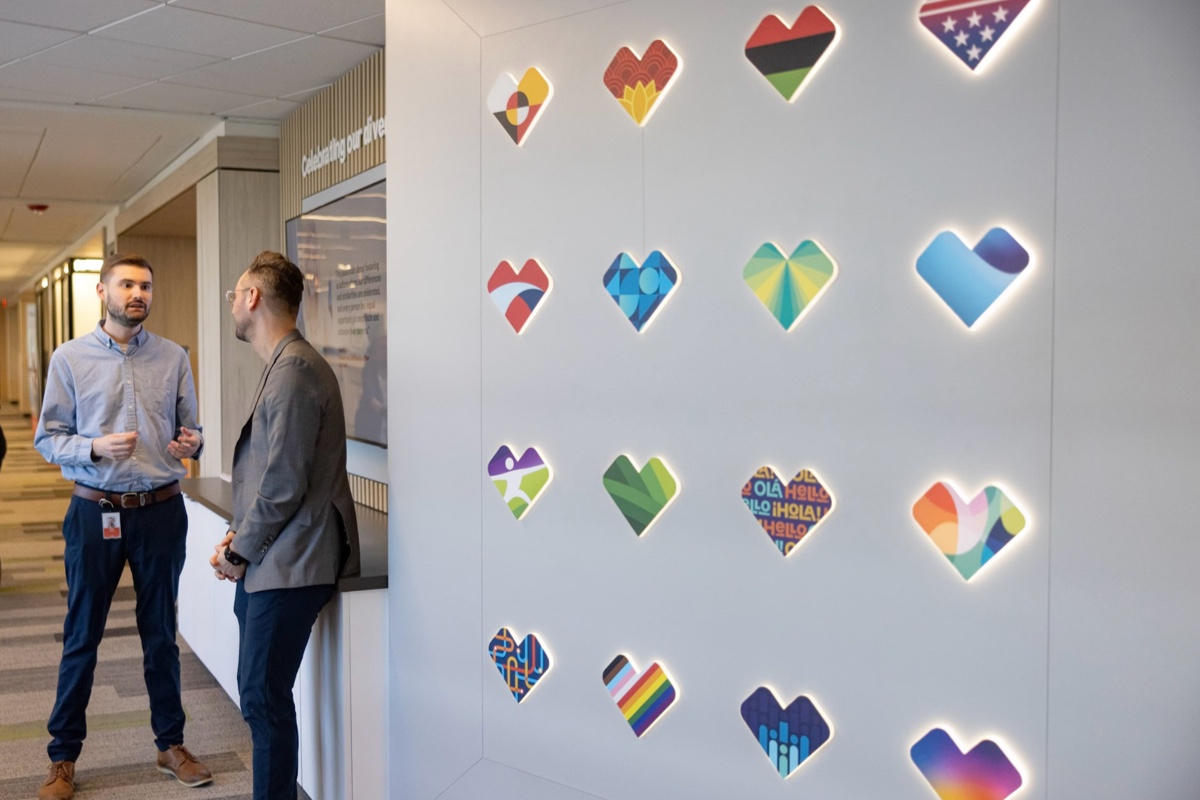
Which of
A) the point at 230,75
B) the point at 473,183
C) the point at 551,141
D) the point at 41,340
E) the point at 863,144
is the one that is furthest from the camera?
the point at 41,340

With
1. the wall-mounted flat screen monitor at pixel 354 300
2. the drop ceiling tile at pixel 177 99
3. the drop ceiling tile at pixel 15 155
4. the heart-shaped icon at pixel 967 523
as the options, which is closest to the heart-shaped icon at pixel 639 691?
the heart-shaped icon at pixel 967 523

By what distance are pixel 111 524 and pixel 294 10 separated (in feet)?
6.32

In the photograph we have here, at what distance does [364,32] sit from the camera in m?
4.13

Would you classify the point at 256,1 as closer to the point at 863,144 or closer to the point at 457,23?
the point at 457,23

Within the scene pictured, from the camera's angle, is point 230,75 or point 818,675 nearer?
point 818,675

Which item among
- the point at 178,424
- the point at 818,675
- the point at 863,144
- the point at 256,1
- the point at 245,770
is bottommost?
the point at 245,770

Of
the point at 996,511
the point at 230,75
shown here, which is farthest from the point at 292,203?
the point at 996,511

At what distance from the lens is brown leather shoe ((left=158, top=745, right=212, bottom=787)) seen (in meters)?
3.47

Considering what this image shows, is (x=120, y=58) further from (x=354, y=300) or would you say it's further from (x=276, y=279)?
(x=276, y=279)

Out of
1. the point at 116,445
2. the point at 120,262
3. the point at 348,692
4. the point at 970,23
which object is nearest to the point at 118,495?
the point at 116,445

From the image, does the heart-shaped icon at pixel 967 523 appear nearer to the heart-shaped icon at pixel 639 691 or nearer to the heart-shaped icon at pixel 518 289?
the heart-shaped icon at pixel 639 691

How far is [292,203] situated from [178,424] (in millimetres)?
2216

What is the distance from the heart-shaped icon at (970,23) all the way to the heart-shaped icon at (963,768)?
3.69 ft

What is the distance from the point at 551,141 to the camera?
2434 mm
